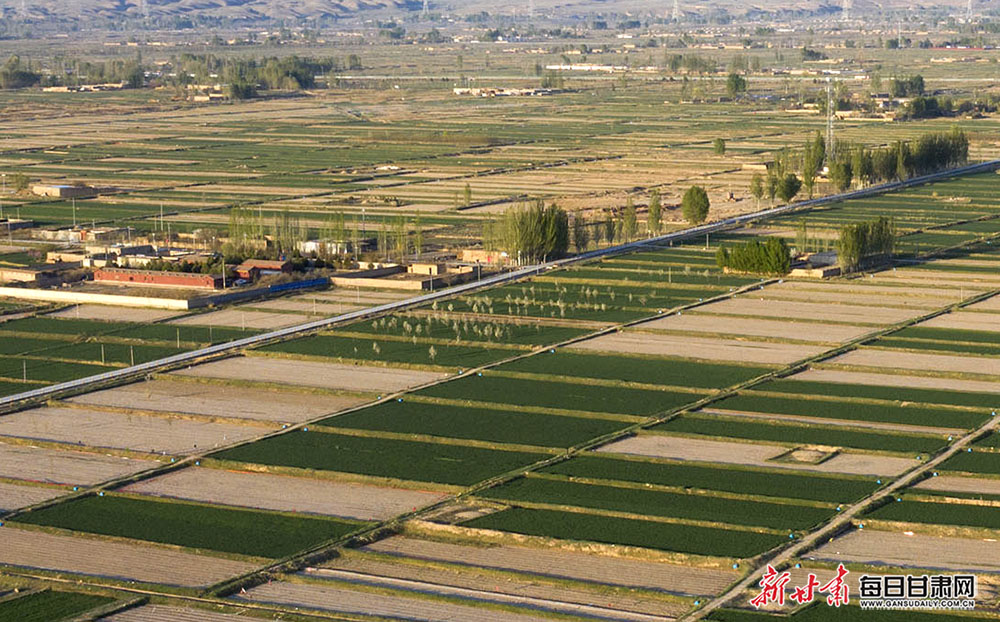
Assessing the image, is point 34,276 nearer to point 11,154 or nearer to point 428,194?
point 428,194

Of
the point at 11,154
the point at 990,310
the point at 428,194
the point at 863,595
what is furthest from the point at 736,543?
the point at 11,154

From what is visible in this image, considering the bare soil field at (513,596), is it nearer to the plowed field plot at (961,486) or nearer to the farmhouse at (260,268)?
the plowed field plot at (961,486)

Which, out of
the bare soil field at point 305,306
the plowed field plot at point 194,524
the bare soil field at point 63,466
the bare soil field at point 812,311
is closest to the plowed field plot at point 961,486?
the plowed field plot at point 194,524

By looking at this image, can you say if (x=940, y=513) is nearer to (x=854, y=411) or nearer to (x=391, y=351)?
(x=854, y=411)

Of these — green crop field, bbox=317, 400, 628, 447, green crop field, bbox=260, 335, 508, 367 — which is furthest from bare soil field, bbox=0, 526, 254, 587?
green crop field, bbox=260, 335, 508, 367

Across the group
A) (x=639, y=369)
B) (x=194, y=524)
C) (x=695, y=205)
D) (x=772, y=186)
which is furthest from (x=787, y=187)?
(x=194, y=524)

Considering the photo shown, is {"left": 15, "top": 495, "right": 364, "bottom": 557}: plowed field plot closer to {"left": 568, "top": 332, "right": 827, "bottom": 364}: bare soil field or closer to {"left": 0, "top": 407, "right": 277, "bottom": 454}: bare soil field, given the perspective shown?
{"left": 0, "top": 407, "right": 277, "bottom": 454}: bare soil field

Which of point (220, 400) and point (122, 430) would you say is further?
point (220, 400)

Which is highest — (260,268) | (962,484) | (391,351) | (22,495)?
(260,268)
